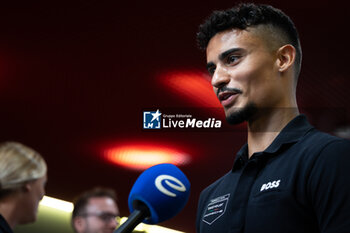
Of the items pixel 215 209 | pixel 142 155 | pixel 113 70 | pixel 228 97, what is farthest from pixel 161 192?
pixel 142 155

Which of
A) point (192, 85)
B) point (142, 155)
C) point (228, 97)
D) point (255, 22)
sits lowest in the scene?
point (142, 155)

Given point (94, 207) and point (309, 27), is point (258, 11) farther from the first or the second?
point (309, 27)

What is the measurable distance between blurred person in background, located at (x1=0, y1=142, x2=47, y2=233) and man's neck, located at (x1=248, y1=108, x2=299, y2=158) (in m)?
0.61

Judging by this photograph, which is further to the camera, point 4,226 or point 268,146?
point 4,226

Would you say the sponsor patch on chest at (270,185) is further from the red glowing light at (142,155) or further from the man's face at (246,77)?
the red glowing light at (142,155)

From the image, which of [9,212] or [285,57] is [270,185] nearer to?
[285,57]

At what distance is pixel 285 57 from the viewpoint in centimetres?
93

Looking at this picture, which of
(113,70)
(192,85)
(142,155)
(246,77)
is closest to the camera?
(246,77)

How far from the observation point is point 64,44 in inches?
114

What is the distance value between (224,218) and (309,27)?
2.22 metres

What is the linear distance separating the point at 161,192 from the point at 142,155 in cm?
282

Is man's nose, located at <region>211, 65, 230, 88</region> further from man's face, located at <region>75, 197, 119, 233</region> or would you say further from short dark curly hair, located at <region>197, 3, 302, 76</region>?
man's face, located at <region>75, 197, 119, 233</region>

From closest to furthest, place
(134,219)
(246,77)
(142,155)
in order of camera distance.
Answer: (134,219) < (246,77) < (142,155)

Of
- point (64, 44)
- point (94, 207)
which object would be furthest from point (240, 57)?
point (64, 44)
